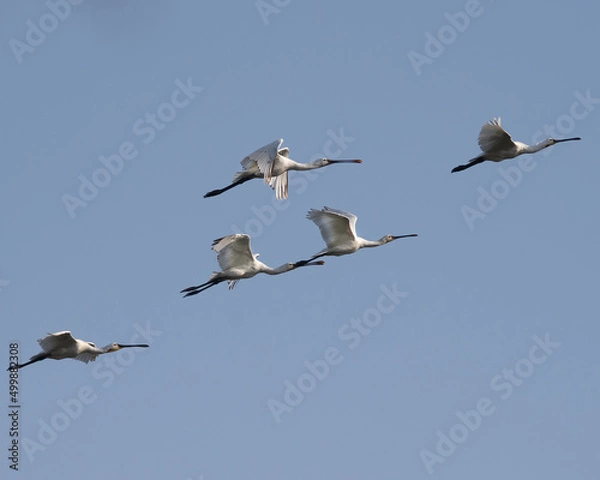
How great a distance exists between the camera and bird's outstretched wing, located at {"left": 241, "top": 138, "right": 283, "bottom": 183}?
1430 inches

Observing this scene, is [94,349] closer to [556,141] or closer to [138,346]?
[138,346]

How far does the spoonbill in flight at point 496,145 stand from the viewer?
3762cm

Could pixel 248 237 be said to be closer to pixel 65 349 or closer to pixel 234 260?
pixel 234 260

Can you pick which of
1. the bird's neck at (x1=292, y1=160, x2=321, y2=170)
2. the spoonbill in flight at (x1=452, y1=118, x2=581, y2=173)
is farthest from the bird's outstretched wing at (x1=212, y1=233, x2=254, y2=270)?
the spoonbill in flight at (x1=452, y1=118, x2=581, y2=173)

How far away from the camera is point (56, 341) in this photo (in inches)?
1486

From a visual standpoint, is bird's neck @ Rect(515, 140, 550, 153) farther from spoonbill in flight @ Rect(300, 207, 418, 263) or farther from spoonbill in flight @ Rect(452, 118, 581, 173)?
spoonbill in flight @ Rect(300, 207, 418, 263)

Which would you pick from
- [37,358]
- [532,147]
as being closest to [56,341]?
[37,358]

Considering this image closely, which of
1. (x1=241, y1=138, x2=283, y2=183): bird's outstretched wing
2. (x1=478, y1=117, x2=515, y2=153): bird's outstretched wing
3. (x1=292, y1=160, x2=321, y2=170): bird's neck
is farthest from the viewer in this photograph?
(x1=292, y1=160, x2=321, y2=170): bird's neck

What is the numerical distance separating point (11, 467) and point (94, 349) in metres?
3.28

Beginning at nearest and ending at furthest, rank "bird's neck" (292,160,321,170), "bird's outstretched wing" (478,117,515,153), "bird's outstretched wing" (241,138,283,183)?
"bird's outstretched wing" (241,138,283,183)
"bird's outstretched wing" (478,117,515,153)
"bird's neck" (292,160,321,170)

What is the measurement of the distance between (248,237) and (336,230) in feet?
6.78

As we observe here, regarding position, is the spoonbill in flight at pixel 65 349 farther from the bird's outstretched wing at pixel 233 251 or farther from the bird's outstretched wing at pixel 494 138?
the bird's outstretched wing at pixel 494 138

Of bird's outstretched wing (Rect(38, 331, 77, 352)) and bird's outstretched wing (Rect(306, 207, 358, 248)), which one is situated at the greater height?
bird's outstretched wing (Rect(38, 331, 77, 352))

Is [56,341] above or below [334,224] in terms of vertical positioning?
above
